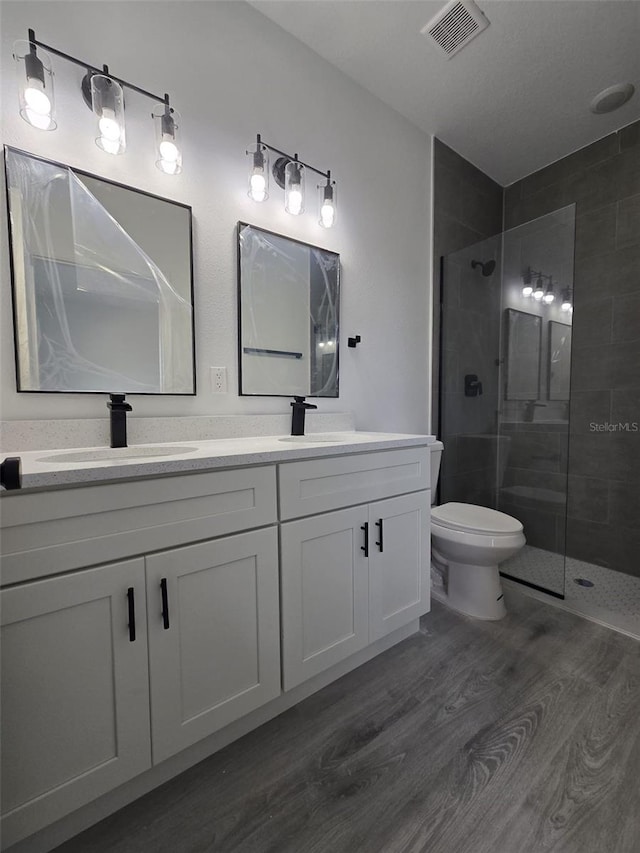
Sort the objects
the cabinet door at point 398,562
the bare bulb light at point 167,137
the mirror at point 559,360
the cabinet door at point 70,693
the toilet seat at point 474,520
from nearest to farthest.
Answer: the cabinet door at point 70,693, the bare bulb light at point 167,137, the cabinet door at point 398,562, the toilet seat at point 474,520, the mirror at point 559,360

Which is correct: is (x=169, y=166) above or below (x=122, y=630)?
above

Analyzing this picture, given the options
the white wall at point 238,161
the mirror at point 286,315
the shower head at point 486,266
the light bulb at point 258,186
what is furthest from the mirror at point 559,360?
the light bulb at point 258,186

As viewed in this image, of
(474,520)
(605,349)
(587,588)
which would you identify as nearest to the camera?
(474,520)

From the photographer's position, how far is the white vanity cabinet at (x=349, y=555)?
3.81 feet

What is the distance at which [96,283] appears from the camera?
121 cm

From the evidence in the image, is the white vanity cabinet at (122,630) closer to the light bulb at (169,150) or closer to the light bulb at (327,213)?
the light bulb at (169,150)

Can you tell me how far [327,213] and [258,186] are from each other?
0.37 metres

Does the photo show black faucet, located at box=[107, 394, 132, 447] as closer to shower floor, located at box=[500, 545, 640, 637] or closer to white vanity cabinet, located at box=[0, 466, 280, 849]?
white vanity cabinet, located at box=[0, 466, 280, 849]

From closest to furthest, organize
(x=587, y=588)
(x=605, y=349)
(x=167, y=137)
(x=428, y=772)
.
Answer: (x=428, y=772), (x=167, y=137), (x=587, y=588), (x=605, y=349)

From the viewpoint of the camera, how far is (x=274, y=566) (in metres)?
1.11

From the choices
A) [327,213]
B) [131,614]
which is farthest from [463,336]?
[131,614]

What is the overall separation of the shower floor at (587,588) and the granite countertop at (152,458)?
122 cm

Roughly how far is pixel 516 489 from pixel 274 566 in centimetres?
187

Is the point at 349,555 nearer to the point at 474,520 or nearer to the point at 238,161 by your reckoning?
the point at 474,520
